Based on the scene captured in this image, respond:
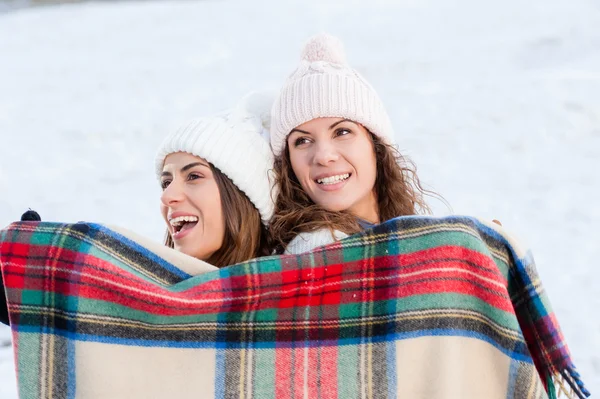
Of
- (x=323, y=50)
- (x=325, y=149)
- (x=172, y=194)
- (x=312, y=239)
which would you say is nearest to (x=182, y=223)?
(x=172, y=194)

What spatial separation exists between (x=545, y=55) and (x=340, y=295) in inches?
286

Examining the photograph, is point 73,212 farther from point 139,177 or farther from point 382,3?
point 382,3

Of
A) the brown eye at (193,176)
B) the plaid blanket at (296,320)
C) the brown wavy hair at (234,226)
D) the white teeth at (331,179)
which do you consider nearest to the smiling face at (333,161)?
the white teeth at (331,179)

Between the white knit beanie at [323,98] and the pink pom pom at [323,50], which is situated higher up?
the pink pom pom at [323,50]

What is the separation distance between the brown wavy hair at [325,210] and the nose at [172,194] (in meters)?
0.35

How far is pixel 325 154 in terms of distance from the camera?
2.70 m

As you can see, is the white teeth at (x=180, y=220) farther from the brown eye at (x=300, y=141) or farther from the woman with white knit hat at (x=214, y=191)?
the brown eye at (x=300, y=141)

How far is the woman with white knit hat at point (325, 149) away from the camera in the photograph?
2.71 m

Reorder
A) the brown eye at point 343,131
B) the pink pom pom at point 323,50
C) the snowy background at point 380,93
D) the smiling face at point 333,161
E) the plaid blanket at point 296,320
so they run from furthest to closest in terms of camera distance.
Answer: the snowy background at point 380,93, the pink pom pom at point 323,50, the brown eye at point 343,131, the smiling face at point 333,161, the plaid blanket at point 296,320

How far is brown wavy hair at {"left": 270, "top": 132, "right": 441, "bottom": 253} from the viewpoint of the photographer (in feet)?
8.68

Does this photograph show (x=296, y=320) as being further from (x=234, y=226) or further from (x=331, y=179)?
(x=331, y=179)

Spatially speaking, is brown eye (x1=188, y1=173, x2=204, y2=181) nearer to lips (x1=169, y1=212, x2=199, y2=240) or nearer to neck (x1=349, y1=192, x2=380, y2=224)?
lips (x1=169, y1=212, x2=199, y2=240)

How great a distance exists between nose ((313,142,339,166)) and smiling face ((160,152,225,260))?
37 centimetres

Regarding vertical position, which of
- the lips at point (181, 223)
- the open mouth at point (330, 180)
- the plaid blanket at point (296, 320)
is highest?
the open mouth at point (330, 180)
